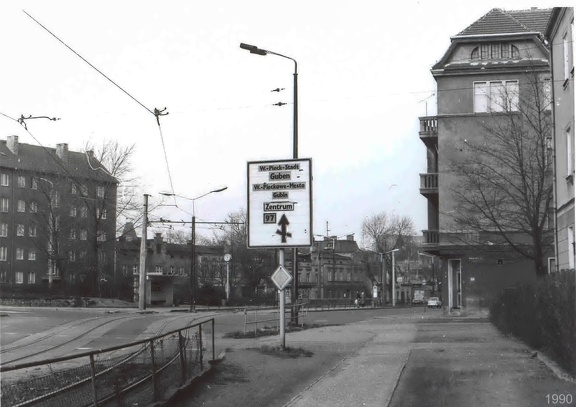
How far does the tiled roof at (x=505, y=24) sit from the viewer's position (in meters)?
38.2

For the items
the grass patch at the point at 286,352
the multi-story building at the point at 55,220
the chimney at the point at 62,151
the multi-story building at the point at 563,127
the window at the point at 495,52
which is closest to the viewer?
the grass patch at the point at 286,352

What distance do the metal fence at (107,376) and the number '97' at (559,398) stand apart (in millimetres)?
4956

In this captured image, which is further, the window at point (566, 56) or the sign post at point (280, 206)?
the window at point (566, 56)

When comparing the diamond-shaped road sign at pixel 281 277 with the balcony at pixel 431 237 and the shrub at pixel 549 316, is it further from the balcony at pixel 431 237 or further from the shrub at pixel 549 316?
the balcony at pixel 431 237

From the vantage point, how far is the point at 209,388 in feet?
37.1

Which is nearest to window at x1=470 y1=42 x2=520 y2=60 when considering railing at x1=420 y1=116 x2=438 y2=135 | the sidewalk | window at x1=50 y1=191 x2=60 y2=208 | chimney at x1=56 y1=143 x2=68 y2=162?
railing at x1=420 y1=116 x2=438 y2=135

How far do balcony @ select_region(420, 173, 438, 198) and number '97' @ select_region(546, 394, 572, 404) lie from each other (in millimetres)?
30920

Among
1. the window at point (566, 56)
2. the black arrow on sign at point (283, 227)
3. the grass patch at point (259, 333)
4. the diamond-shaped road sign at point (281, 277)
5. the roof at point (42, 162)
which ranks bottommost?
the grass patch at point (259, 333)

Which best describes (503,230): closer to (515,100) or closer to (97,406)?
(515,100)

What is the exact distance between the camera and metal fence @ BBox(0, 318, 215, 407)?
677 centimetres

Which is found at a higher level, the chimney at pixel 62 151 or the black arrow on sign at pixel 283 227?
the chimney at pixel 62 151

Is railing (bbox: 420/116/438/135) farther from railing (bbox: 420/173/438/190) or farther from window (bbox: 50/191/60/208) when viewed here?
window (bbox: 50/191/60/208)

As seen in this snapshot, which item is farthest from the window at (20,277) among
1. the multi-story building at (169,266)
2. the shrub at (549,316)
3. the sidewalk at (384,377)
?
the shrub at (549,316)

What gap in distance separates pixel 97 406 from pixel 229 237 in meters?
94.1
